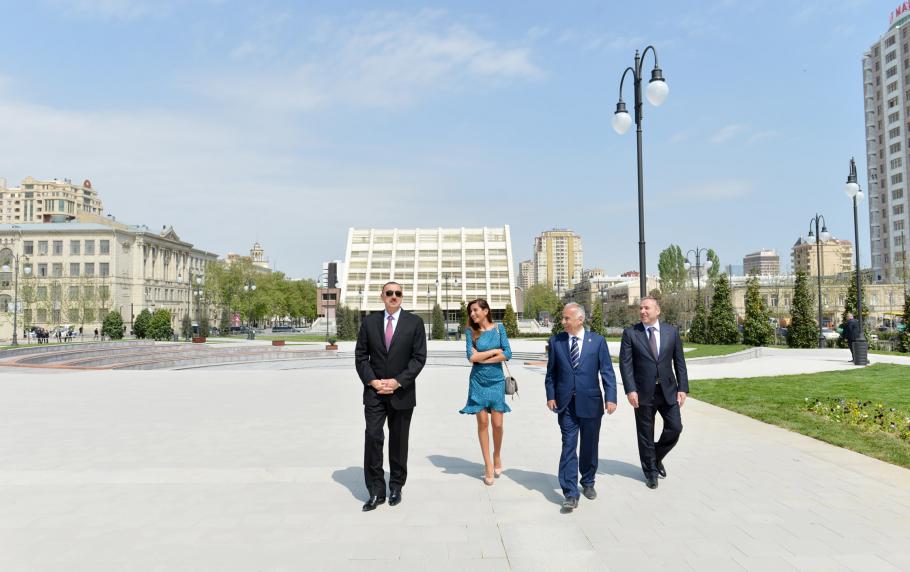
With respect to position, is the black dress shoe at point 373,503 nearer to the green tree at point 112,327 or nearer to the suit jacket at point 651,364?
the suit jacket at point 651,364

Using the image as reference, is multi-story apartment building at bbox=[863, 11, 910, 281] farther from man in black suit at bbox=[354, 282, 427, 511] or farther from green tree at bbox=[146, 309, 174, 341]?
man in black suit at bbox=[354, 282, 427, 511]

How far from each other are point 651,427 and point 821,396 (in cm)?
809

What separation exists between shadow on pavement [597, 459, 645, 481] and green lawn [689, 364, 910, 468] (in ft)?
9.52

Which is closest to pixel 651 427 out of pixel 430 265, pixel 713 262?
pixel 713 262

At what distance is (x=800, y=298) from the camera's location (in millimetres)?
29656

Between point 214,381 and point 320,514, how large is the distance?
13.4 metres

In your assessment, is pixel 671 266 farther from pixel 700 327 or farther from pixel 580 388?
pixel 580 388

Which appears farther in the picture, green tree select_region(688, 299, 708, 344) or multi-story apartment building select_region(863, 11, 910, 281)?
multi-story apartment building select_region(863, 11, 910, 281)

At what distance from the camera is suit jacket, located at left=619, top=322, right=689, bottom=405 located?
580 centimetres

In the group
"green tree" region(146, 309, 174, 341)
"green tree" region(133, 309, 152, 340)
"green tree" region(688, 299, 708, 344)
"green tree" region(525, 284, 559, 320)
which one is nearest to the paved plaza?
"green tree" region(688, 299, 708, 344)

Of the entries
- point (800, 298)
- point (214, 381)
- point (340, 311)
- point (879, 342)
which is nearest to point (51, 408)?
point (214, 381)

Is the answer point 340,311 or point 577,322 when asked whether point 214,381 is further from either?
point 340,311

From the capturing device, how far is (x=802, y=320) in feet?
98.1

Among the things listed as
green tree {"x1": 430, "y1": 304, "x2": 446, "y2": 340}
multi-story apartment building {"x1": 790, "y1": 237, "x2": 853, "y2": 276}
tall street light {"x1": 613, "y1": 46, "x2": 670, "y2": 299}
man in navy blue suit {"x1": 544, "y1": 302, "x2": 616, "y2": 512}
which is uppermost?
multi-story apartment building {"x1": 790, "y1": 237, "x2": 853, "y2": 276}
